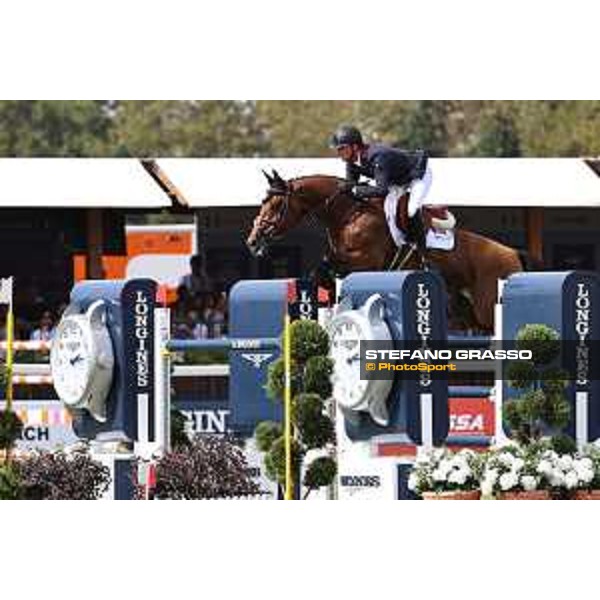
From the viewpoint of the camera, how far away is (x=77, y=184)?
979 cm

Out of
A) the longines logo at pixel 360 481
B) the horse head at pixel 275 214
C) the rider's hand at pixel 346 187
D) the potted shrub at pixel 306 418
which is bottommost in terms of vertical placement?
the longines logo at pixel 360 481

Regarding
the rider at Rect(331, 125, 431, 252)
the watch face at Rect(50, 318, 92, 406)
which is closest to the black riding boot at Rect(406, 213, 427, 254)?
the rider at Rect(331, 125, 431, 252)

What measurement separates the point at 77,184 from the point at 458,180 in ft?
5.49

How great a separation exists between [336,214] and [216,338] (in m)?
0.80

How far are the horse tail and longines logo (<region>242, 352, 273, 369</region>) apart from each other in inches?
45.6

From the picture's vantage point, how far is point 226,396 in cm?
989

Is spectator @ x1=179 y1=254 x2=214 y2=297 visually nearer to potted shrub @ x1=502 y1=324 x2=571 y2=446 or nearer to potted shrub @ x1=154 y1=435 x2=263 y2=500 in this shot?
potted shrub @ x1=154 y1=435 x2=263 y2=500

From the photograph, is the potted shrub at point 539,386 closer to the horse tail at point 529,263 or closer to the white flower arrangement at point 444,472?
the white flower arrangement at point 444,472

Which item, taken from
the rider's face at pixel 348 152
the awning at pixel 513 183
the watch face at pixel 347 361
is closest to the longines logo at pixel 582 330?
the awning at pixel 513 183

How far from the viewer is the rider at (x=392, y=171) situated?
9.52 meters

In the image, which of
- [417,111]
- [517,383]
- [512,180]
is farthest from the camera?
[417,111]
